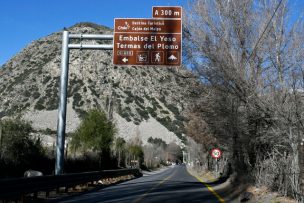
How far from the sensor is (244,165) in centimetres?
2475

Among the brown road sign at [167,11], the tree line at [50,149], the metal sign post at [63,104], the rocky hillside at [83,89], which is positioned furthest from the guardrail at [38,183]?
the rocky hillside at [83,89]

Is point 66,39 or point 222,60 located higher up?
point 66,39

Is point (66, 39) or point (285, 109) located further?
point (66, 39)

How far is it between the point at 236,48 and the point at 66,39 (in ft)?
24.9

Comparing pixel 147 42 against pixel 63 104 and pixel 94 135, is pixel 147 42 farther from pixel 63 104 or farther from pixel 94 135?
pixel 94 135

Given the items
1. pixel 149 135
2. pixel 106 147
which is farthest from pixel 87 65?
pixel 106 147

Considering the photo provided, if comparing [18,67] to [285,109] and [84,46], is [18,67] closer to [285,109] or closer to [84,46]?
[84,46]

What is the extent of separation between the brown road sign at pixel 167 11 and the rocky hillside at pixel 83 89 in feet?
187

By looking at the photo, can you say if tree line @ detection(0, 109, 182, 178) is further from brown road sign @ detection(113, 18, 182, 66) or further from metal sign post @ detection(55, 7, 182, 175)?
brown road sign @ detection(113, 18, 182, 66)

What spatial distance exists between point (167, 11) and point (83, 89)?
7012 cm

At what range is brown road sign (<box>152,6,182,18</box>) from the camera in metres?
19.6

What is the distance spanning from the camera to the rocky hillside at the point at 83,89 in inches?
3182

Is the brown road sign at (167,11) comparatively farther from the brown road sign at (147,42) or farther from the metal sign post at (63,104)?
the metal sign post at (63,104)

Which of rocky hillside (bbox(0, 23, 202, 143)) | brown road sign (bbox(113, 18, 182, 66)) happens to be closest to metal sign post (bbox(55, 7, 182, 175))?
brown road sign (bbox(113, 18, 182, 66))
